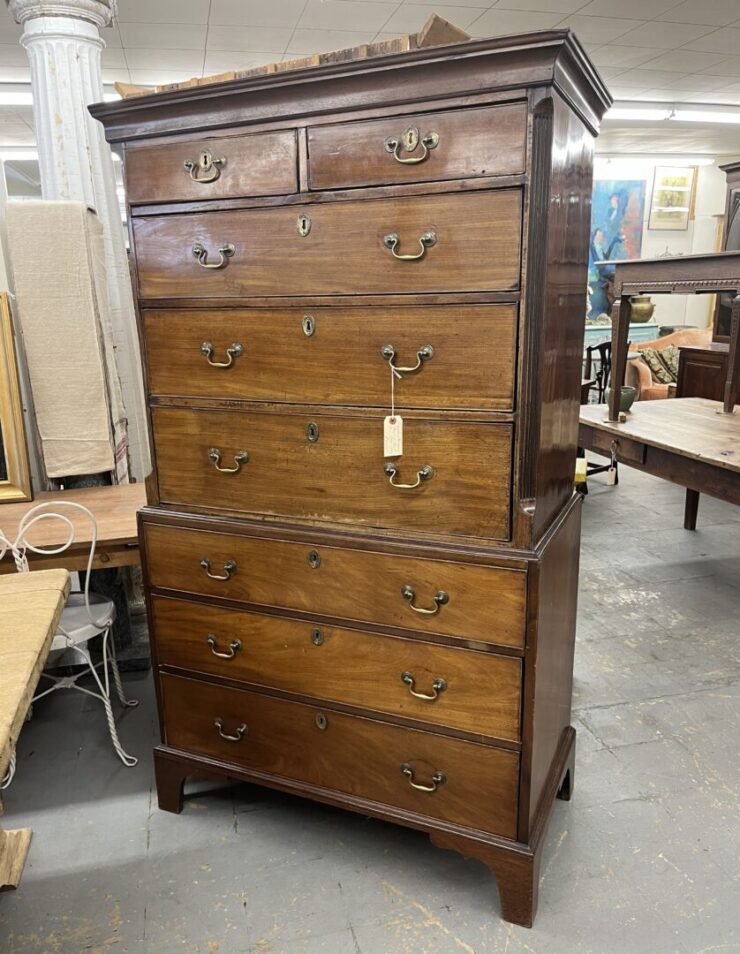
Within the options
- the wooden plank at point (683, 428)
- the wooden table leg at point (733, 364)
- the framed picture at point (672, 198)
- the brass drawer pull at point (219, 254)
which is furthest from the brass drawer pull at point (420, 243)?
the framed picture at point (672, 198)

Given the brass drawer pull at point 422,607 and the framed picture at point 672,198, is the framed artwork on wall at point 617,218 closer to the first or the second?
the framed picture at point 672,198

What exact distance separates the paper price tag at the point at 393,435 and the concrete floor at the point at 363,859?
110 centimetres

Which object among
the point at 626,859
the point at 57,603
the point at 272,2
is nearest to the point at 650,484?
the point at 626,859

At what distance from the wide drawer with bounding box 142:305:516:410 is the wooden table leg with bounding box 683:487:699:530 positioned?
130 inches

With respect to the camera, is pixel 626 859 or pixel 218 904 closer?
pixel 218 904

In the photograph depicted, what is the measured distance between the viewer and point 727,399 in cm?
396

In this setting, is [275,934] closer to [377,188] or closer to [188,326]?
[188,326]

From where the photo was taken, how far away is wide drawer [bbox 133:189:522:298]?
144cm

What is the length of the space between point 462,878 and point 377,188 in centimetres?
166

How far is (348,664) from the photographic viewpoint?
180 centimetres

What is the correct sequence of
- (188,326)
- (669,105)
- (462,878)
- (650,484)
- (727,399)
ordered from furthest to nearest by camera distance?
(669,105)
(650,484)
(727,399)
(462,878)
(188,326)

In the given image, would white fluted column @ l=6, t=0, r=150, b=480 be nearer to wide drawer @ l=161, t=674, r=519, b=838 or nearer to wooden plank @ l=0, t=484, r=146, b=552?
wooden plank @ l=0, t=484, r=146, b=552

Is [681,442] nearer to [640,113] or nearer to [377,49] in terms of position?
[377,49]

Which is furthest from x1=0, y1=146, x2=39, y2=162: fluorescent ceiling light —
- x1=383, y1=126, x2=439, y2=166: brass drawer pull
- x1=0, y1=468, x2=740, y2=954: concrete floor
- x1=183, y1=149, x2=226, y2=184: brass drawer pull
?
x1=383, y1=126, x2=439, y2=166: brass drawer pull
